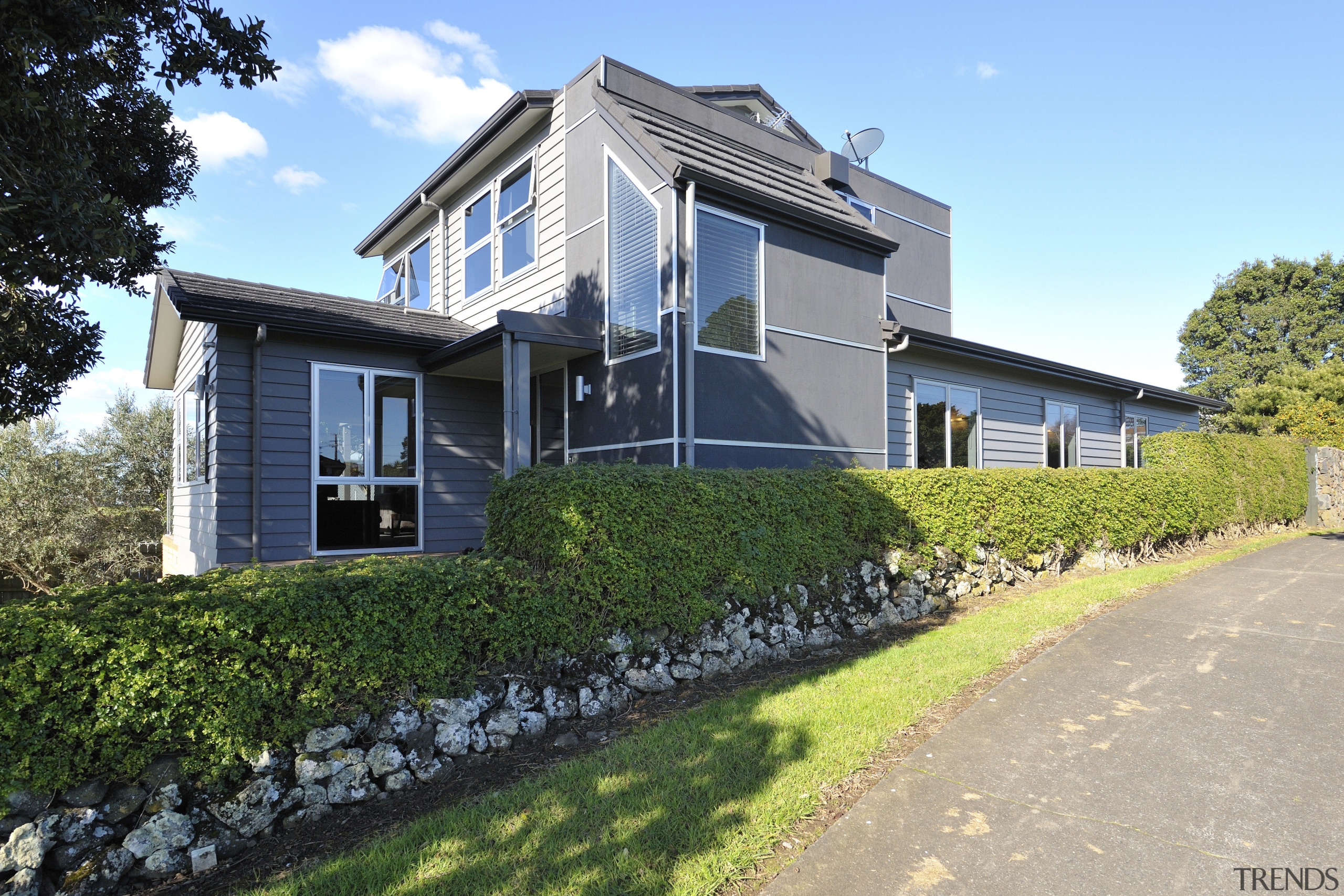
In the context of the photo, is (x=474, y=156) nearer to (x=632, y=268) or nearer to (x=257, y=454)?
(x=632, y=268)

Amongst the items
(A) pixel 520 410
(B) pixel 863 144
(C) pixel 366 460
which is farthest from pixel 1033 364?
(C) pixel 366 460

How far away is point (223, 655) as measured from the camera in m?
3.57

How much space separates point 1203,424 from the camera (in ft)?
98.8

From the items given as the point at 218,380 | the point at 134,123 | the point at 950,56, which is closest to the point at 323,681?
the point at 218,380

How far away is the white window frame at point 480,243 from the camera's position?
38.9 feet

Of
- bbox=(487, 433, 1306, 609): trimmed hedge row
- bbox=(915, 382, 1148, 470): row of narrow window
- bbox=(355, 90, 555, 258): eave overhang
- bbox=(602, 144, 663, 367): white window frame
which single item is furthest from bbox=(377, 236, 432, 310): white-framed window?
bbox=(487, 433, 1306, 609): trimmed hedge row

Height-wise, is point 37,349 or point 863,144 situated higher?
point 863,144

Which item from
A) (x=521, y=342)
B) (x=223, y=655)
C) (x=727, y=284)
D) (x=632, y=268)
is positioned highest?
(x=632, y=268)

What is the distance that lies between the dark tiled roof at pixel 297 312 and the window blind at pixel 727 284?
4220mm

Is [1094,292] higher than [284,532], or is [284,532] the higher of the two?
[1094,292]

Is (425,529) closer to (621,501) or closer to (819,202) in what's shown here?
(621,501)

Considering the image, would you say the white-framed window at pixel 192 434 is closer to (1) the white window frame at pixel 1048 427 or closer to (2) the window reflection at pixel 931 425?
(2) the window reflection at pixel 931 425

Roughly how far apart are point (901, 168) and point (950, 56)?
6553mm

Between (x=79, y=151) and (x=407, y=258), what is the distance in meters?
10.3
